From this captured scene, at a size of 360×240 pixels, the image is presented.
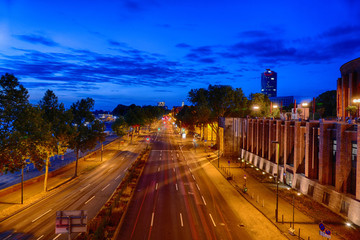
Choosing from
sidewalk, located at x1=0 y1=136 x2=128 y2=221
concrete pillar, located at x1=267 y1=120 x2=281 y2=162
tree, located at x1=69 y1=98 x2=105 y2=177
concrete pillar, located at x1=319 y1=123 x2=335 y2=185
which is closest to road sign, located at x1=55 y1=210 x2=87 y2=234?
sidewalk, located at x1=0 y1=136 x2=128 y2=221

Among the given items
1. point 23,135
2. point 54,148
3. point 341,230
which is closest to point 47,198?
point 54,148

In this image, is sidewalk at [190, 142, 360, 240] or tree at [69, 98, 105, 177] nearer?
sidewalk at [190, 142, 360, 240]

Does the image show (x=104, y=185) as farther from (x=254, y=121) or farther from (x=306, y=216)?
(x=254, y=121)

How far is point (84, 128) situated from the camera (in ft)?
129

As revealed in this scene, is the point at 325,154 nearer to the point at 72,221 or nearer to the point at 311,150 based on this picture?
the point at 311,150

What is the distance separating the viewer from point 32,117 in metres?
22.4

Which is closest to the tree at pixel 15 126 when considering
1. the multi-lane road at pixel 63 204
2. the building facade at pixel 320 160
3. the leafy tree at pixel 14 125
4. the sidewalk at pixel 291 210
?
the leafy tree at pixel 14 125

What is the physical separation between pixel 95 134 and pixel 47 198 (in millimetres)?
14377

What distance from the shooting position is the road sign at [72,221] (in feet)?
35.2

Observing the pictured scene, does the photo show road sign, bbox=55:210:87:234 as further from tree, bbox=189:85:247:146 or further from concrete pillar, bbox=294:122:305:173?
tree, bbox=189:85:247:146

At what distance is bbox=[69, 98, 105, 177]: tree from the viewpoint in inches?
1534

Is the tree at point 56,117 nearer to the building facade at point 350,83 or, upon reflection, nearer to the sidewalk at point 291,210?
the sidewalk at point 291,210

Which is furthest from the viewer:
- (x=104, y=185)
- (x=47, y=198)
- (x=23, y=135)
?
(x=104, y=185)

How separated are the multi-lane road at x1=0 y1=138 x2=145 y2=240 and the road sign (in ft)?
29.8
